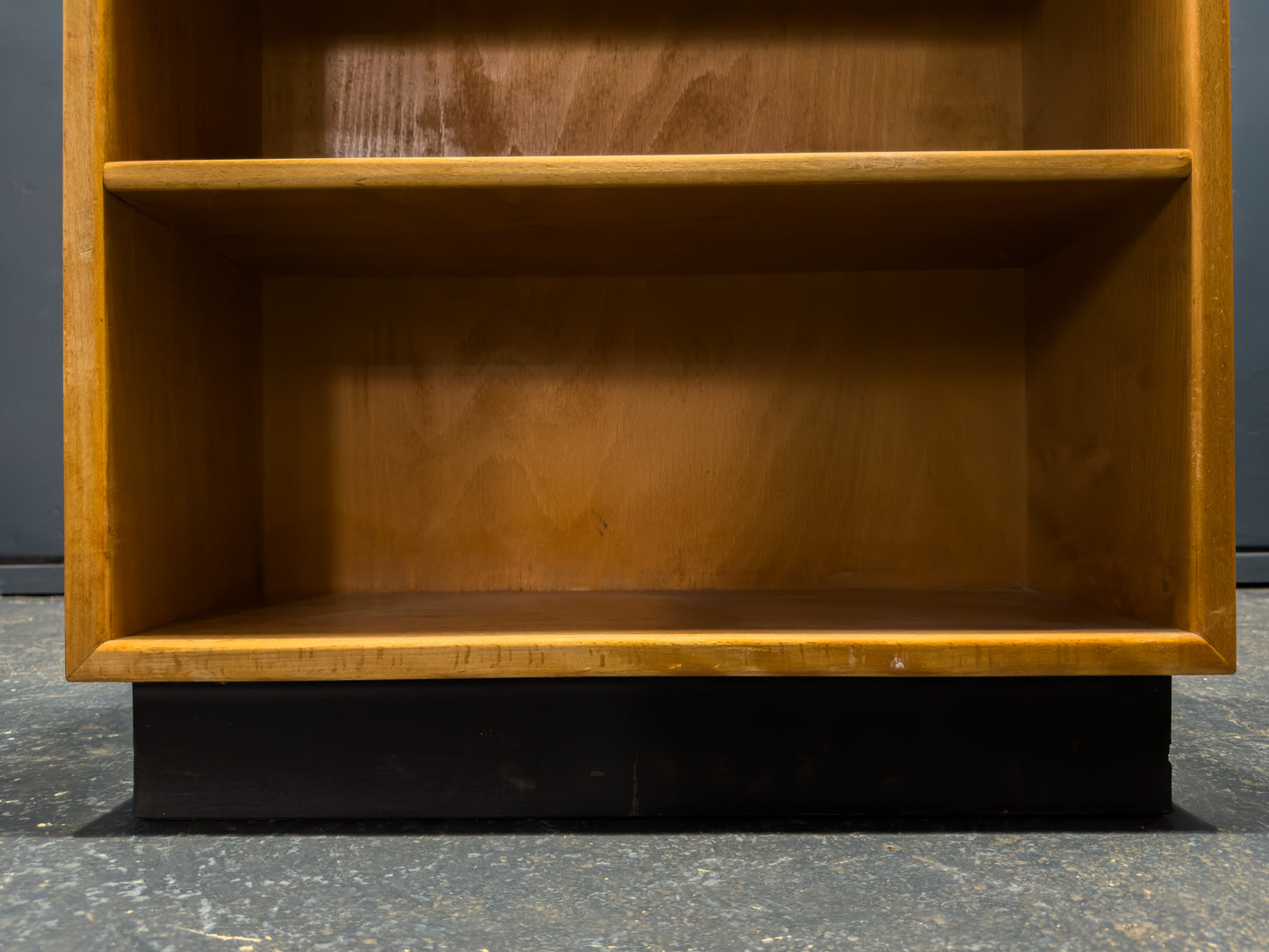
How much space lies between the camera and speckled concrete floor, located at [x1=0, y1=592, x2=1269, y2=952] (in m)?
0.58

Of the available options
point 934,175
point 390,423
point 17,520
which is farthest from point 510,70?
point 17,520

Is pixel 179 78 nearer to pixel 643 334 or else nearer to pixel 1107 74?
pixel 643 334

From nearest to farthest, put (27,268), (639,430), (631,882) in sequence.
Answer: (631,882)
(639,430)
(27,268)

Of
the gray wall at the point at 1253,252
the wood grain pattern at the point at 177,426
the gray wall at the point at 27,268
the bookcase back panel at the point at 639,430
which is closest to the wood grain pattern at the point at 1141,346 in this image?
the bookcase back panel at the point at 639,430

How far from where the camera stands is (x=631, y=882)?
0.65 meters

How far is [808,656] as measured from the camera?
70cm

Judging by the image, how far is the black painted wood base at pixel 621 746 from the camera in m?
0.77

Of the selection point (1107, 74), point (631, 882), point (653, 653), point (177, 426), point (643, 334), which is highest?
point (1107, 74)

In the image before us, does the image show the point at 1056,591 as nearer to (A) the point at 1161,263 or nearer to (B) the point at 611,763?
(A) the point at 1161,263

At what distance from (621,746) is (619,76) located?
815 millimetres

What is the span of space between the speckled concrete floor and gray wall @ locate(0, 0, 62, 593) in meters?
1.53

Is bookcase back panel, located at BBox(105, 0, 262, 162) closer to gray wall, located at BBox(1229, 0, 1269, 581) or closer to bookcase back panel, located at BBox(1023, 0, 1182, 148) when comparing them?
bookcase back panel, located at BBox(1023, 0, 1182, 148)

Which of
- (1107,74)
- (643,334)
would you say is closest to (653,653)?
(643,334)

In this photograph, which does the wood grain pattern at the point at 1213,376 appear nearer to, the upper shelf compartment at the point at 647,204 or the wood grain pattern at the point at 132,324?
the upper shelf compartment at the point at 647,204
